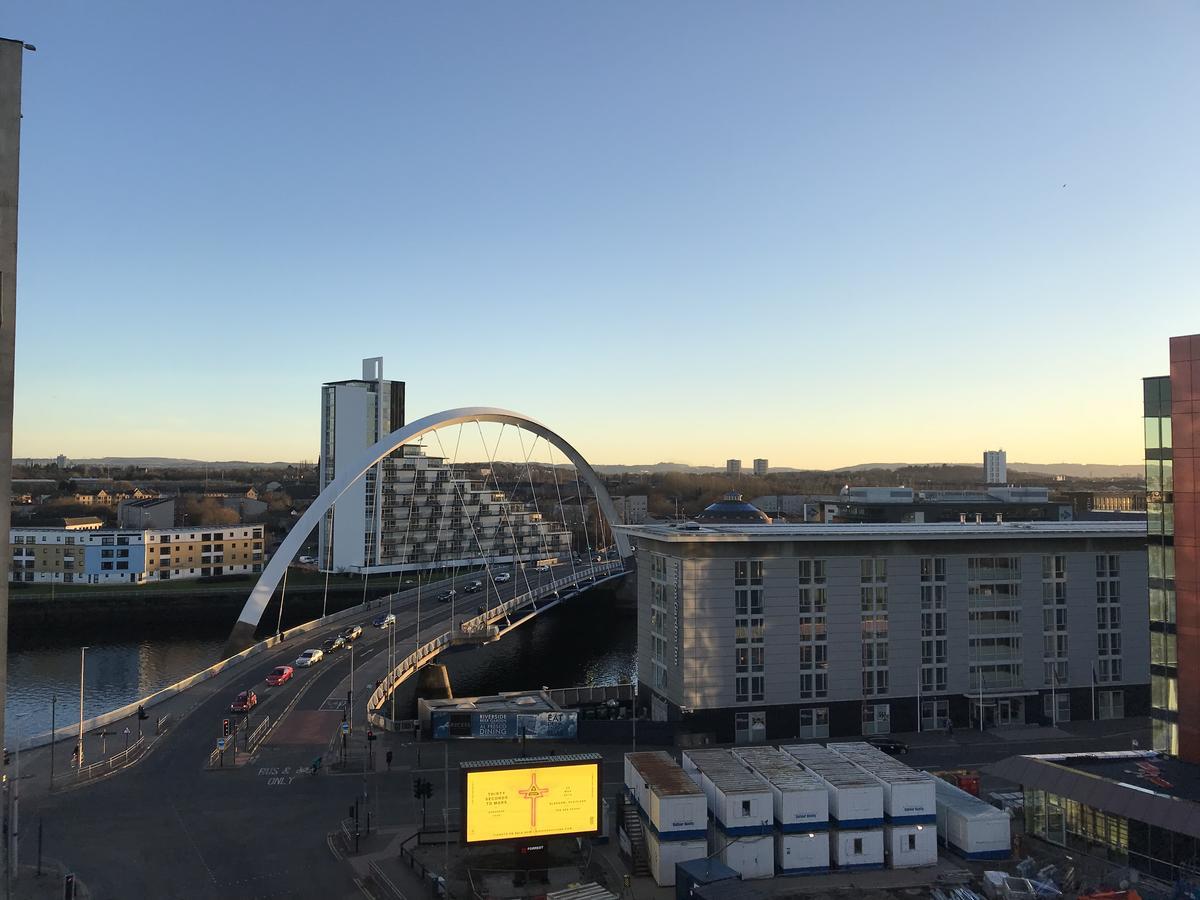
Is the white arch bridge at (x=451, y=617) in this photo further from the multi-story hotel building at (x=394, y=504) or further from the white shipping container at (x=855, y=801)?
the multi-story hotel building at (x=394, y=504)

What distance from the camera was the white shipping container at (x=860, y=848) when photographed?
25.7 m

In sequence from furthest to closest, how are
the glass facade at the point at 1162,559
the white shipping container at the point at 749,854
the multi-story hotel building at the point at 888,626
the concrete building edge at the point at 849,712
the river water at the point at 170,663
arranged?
the river water at the point at 170,663 < the multi-story hotel building at the point at 888,626 < the concrete building edge at the point at 849,712 < the glass facade at the point at 1162,559 < the white shipping container at the point at 749,854

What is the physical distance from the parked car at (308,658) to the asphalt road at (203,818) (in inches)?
347

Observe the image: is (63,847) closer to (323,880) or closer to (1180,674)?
(323,880)

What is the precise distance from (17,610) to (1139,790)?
9153 centimetres

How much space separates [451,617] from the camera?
6838 cm

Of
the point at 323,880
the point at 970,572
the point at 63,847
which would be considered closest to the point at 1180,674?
the point at 970,572

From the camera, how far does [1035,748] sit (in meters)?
38.5

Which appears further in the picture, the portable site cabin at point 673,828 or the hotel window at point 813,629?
the hotel window at point 813,629

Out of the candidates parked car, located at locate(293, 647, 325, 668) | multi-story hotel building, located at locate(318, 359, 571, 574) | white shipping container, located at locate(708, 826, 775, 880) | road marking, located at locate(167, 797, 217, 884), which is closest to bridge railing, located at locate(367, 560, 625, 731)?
parked car, located at locate(293, 647, 325, 668)

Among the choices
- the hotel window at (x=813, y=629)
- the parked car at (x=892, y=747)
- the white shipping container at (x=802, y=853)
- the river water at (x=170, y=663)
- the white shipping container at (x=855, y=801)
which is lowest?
the river water at (x=170, y=663)

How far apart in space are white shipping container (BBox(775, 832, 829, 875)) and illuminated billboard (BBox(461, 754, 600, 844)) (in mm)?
5504

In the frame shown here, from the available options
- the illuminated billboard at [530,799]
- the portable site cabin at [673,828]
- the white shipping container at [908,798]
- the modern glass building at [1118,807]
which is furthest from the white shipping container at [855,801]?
the illuminated billboard at [530,799]

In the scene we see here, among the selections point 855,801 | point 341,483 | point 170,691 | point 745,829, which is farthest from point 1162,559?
point 341,483
